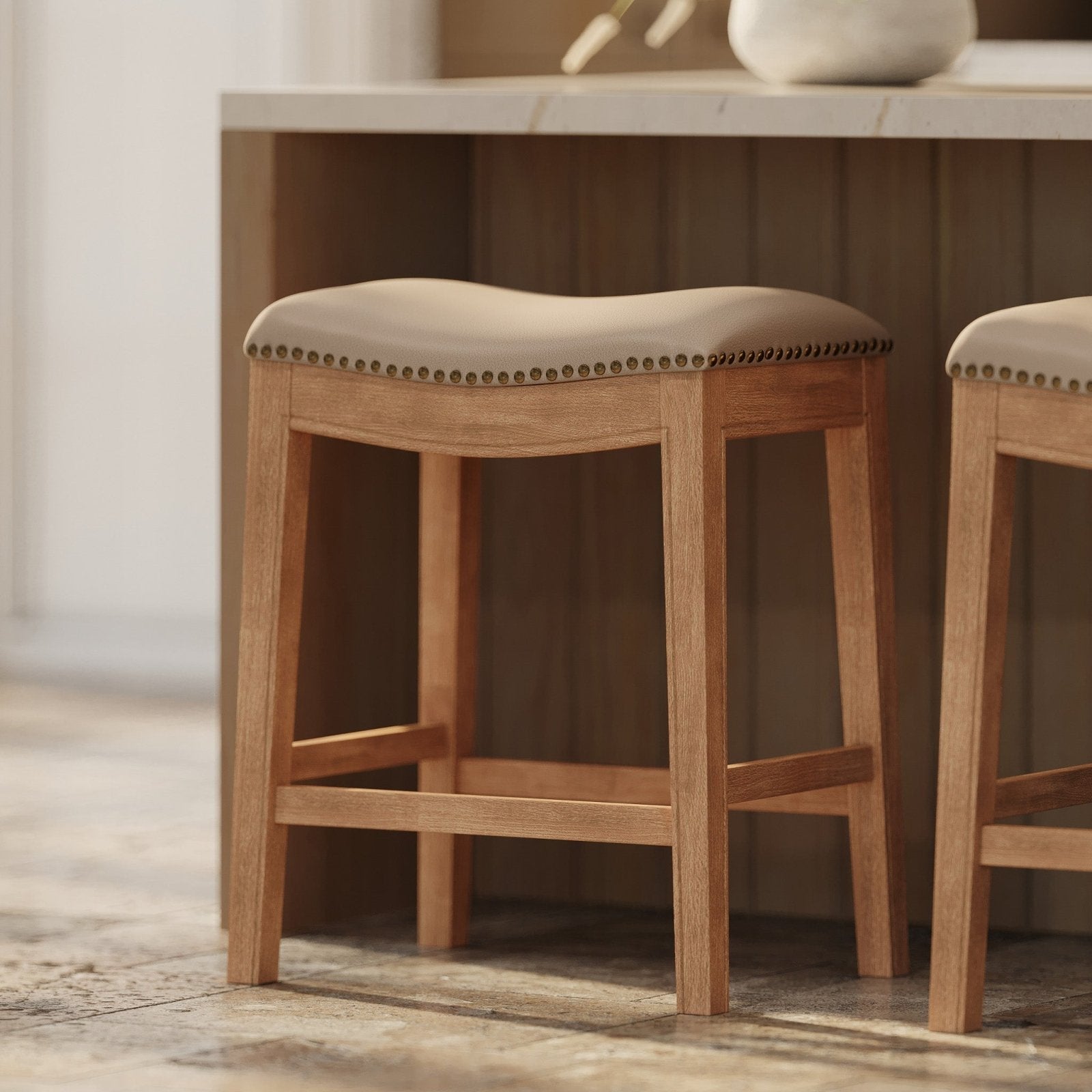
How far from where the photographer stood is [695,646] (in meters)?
1.84

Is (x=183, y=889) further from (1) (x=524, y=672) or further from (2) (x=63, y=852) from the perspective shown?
(1) (x=524, y=672)

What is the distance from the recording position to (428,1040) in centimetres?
183

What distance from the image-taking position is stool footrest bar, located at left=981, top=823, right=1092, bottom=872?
1.75 metres

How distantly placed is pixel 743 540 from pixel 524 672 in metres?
0.28

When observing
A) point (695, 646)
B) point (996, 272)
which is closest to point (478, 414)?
point (695, 646)

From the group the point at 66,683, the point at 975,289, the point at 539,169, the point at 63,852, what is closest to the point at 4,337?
the point at 66,683

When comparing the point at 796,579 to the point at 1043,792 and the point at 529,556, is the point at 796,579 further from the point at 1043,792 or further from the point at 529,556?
the point at 1043,792

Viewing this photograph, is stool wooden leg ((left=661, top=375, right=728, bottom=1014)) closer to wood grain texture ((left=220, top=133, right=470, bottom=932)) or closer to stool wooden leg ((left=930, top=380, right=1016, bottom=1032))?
stool wooden leg ((left=930, top=380, right=1016, bottom=1032))

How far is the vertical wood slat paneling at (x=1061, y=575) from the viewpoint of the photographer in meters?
2.18

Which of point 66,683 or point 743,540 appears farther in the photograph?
point 66,683

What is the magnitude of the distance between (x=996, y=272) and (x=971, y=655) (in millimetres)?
546

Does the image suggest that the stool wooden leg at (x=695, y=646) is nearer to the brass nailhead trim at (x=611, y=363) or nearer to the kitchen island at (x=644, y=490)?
the brass nailhead trim at (x=611, y=363)

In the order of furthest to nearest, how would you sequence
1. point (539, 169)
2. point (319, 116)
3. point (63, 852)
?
point (63, 852)
point (539, 169)
point (319, 116)

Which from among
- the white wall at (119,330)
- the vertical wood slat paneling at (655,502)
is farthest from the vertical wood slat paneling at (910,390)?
the white wall at (119,330)
